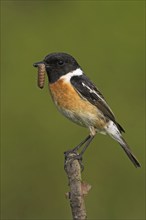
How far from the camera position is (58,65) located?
583 centimetres

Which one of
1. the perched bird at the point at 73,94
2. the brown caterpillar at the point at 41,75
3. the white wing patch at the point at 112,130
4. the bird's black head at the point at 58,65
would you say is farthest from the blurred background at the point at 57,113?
the brown caterpillar at the point at 41,75

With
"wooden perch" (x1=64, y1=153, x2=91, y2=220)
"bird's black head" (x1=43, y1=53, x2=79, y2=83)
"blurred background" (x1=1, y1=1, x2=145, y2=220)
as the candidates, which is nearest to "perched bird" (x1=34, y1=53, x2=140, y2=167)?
"bird's black head" (x1=43, y1=53, x2=79, y2=83)

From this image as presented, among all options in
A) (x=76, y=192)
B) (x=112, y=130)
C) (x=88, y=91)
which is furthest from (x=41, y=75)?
(x=76, y=192)

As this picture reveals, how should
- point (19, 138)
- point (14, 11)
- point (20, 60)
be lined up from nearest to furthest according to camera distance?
1. point (19, 138)
2. point (20, 60)
3. point (14, 11)

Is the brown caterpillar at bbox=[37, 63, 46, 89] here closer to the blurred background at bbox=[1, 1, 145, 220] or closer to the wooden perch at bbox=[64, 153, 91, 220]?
the wooden perch at bbox=[64, 153, 91, 220]

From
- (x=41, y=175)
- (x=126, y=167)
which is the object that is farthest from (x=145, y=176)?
(x=41, y=175)

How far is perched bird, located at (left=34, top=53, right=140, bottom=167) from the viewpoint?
5.75 m

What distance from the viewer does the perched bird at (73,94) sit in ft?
18.9

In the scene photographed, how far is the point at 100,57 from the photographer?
10.3 m

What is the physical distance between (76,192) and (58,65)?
2.16 meters

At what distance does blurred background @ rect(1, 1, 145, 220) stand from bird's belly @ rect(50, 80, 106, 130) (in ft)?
9.31

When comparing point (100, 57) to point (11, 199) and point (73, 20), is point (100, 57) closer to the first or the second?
point (73, 20)

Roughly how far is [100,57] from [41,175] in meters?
2.04

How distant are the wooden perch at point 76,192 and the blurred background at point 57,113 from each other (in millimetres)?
4280
